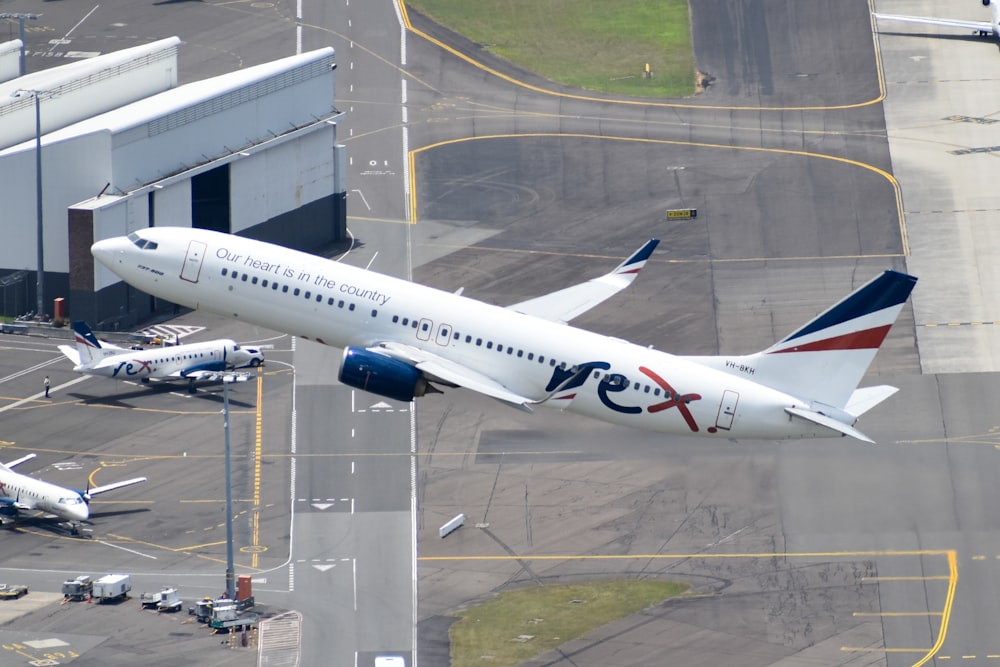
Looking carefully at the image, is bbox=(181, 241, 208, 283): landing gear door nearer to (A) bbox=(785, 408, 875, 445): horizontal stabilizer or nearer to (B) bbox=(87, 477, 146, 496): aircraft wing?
(B) bbox=(87, 477, 146, 496): aircraft wing

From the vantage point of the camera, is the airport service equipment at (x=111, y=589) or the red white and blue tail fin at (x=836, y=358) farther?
the airport service equipment at (x=111, y=589)

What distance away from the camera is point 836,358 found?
120m

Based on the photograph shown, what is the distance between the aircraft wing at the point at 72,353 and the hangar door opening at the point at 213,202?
18.2 metres

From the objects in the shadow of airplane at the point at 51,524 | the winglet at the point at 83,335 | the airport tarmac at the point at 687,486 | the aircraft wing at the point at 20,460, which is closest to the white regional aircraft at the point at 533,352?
the airport tarmac at the point at 687,486

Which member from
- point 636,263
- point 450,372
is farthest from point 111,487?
point 636,263

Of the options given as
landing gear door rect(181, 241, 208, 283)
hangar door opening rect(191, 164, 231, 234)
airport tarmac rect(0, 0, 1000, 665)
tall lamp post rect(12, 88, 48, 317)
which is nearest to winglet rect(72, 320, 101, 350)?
airport tarmac rect(0, 0, 1000, 665)

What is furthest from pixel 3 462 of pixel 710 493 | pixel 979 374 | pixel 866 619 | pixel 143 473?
pixel 979 374

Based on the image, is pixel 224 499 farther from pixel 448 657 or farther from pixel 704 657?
pixel 704 657

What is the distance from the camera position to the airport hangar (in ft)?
548

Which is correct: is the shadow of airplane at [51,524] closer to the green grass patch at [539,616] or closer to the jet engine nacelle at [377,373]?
the jet engine nacelle at [377,373]

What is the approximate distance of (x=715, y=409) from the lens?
400 feet

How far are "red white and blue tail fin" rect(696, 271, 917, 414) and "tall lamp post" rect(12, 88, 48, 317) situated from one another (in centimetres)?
6743

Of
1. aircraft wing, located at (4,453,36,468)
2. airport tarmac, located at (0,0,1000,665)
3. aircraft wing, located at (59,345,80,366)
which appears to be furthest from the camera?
aircraft wing, located at (59,345,80,366)

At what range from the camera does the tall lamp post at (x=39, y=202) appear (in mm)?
164375
